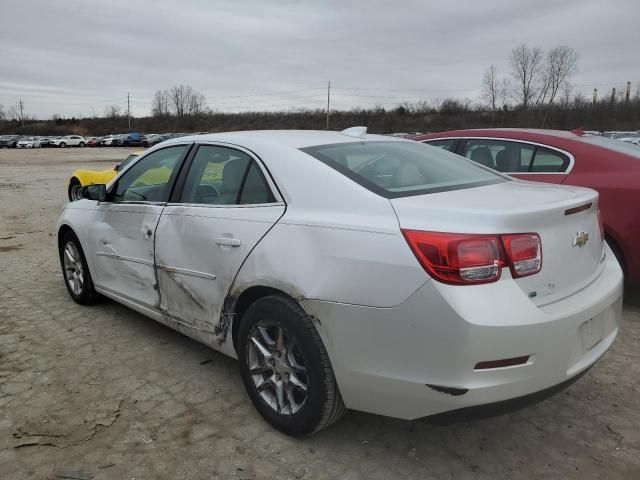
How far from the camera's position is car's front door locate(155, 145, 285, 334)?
115 inches

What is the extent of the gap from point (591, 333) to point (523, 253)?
2.01 ft

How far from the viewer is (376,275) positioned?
7.51ft

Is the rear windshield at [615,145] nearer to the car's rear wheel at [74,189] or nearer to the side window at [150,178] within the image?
the side window at [150,178]

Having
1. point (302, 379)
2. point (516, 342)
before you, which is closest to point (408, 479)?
point (302, 379)

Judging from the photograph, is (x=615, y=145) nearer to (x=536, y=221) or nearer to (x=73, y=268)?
(x=536, y=221)

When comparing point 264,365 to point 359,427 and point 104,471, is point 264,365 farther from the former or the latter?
point 104,471

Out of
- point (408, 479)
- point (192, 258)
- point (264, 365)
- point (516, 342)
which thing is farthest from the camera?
point (192, 258)

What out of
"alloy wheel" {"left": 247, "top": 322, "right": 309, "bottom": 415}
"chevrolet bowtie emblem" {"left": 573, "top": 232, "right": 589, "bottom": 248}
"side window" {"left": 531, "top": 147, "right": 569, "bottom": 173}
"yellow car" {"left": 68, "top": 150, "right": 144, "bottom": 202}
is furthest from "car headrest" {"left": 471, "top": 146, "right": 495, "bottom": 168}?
"yellow car" {"left": 68, "top": 150, "right": 144, "bottom": 202}

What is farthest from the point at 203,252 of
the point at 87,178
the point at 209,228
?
the point at 87,178

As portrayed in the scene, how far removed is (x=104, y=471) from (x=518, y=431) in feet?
6.86

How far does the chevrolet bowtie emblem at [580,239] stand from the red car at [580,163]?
208 cm

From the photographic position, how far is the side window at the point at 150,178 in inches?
147

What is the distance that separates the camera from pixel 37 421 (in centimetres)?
300

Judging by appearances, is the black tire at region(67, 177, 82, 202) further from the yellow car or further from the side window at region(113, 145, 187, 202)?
the side window at region(113, 145, 187, 202)
